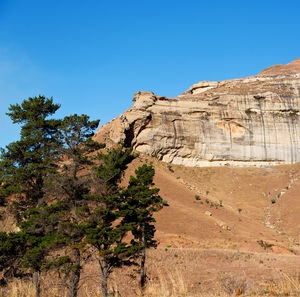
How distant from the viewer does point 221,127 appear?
57.9m

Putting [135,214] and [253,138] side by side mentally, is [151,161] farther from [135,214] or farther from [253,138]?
[135,214]

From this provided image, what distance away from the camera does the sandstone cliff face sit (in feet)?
180

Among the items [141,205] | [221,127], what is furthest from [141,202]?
[221,127]

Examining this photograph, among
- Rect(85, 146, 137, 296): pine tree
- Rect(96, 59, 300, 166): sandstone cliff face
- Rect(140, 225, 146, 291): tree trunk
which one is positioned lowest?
Rect(140, 225, 146, 291): tree trunk

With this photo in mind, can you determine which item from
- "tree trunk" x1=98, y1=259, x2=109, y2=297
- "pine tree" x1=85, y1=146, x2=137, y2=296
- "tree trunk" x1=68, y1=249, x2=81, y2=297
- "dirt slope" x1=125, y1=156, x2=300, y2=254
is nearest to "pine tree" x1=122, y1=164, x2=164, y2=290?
"pine tree" x1=85, y1=146, x2=137, y2=296

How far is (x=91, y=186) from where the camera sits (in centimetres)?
1532

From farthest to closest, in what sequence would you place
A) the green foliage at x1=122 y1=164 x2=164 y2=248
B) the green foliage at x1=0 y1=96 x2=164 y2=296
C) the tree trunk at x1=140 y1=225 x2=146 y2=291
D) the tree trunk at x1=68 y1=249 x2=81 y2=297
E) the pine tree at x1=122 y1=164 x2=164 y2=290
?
the tree trunk at x1=140 y1=225 x2=146 y2=291 < the green foliage at x1=122 y1=164 x2=164 y2=248 < the pine tree at x1=122 y1=164 x2=164 y2=290 < the green foliage at x1=0 y1=96 x2=164 y2=296 < the tree trunk at x1=68 y1=249 x2=81 y2=297

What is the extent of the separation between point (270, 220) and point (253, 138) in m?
18.3

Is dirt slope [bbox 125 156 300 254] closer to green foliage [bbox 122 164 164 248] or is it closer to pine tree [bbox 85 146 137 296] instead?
green foliage [bbox 122 164 164 248]

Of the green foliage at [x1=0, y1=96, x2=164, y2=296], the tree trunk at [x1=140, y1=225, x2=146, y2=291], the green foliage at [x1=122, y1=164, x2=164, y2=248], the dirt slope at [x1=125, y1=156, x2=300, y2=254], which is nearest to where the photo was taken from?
the green foliage at [x1=0, y1=96, x2=164, y2=296]

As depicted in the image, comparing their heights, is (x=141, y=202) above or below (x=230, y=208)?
above

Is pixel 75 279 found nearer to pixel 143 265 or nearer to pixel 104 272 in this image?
pixel 104 272

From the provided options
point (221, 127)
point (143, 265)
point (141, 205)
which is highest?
point (221, 127)

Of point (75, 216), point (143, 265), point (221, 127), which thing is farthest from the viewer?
point (221, 127)
